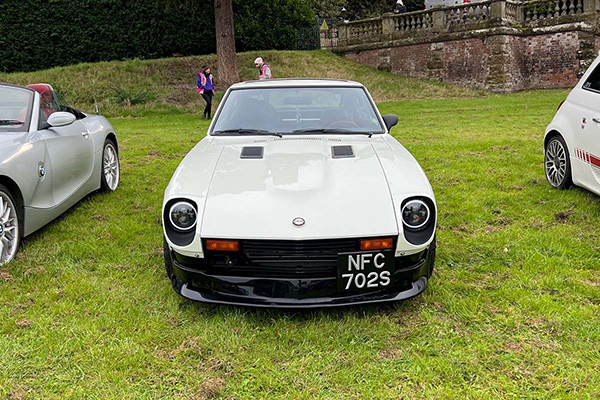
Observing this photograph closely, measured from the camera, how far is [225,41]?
1794cm

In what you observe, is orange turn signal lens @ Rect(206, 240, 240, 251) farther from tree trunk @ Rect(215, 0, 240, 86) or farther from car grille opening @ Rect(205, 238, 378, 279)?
tree trunk @ Rect(215, 0, 240, 86)

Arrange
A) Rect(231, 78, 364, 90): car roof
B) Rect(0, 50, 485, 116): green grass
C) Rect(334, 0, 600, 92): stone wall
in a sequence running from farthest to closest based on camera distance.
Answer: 1. Rect(334, 0, 600, 92): stone wall
2. Rect(0, 50, 485, 116): green grass
3. Rect(231, 78, 364, 90): car roof

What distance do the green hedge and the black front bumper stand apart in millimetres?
19724

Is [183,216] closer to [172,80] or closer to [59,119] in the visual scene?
[59,119]

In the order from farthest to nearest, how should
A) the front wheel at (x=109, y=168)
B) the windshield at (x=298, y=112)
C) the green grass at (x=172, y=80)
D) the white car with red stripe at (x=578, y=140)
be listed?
the green grass at (x=172, y=80)
the front wheel at (x=109, y=168)
the white car with red stripe at (x=578, y=140)
the windshield at (x=298, y=112)

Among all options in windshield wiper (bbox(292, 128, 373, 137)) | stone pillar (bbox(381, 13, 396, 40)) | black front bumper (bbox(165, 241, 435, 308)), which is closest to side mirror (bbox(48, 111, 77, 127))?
windshield wiper (bbox(292, 128, 373, 137))

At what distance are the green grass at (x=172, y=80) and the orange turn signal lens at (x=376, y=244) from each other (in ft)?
50.6

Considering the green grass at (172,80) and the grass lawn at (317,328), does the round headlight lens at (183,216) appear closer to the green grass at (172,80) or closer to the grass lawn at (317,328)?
the grass lawn at (317,328)

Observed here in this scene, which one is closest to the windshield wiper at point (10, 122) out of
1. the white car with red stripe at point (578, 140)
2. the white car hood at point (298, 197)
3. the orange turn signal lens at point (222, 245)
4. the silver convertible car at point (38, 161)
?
the silver convertible car at point (38, 161)

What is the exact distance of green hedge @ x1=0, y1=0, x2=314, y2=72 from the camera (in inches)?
848

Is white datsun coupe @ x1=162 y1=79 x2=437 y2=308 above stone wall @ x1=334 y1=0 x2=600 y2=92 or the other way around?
the other way around

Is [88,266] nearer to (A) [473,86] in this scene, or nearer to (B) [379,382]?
(B) [379,382]

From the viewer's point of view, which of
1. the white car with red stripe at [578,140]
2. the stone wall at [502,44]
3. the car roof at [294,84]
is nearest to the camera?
the car roof at [294,84]

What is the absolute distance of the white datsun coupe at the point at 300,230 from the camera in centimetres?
300
